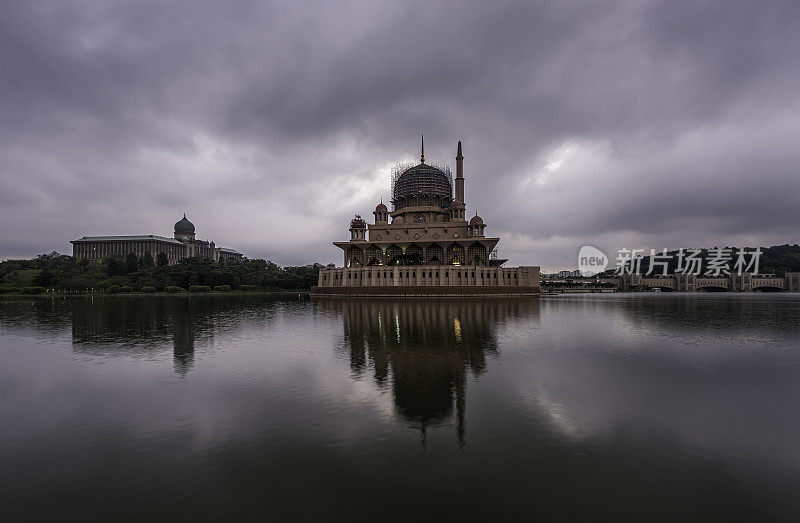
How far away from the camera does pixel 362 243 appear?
272ft

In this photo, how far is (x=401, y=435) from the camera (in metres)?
8.66

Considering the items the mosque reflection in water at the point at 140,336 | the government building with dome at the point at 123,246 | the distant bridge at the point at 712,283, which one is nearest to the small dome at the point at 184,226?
the government building with dome at the point at 123,246

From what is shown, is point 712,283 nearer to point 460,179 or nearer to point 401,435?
point 460,179

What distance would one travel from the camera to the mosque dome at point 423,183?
90688 millimetres

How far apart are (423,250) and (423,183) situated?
19610 millimetres

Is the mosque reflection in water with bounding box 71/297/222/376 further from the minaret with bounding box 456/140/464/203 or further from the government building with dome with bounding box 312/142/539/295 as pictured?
the minaret with bounding box 456/140/464/203

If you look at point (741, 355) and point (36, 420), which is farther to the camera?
point (741, 355)

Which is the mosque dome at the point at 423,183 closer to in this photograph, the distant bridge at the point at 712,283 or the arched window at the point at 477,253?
the arched window at the point at 477,253

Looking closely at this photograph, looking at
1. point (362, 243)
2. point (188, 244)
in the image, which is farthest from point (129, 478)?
point (188, 244)

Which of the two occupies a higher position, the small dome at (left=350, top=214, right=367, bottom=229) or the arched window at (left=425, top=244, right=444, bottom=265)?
the small dome at (left=350, top=214, right=367, bottom=229)

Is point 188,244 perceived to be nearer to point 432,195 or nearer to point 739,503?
point 432,195

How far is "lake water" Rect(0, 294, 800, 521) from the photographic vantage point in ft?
20.0

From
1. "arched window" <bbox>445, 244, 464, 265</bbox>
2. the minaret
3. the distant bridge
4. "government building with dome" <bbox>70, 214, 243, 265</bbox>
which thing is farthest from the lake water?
the distant bridge

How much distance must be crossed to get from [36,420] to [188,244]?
195119 mm
